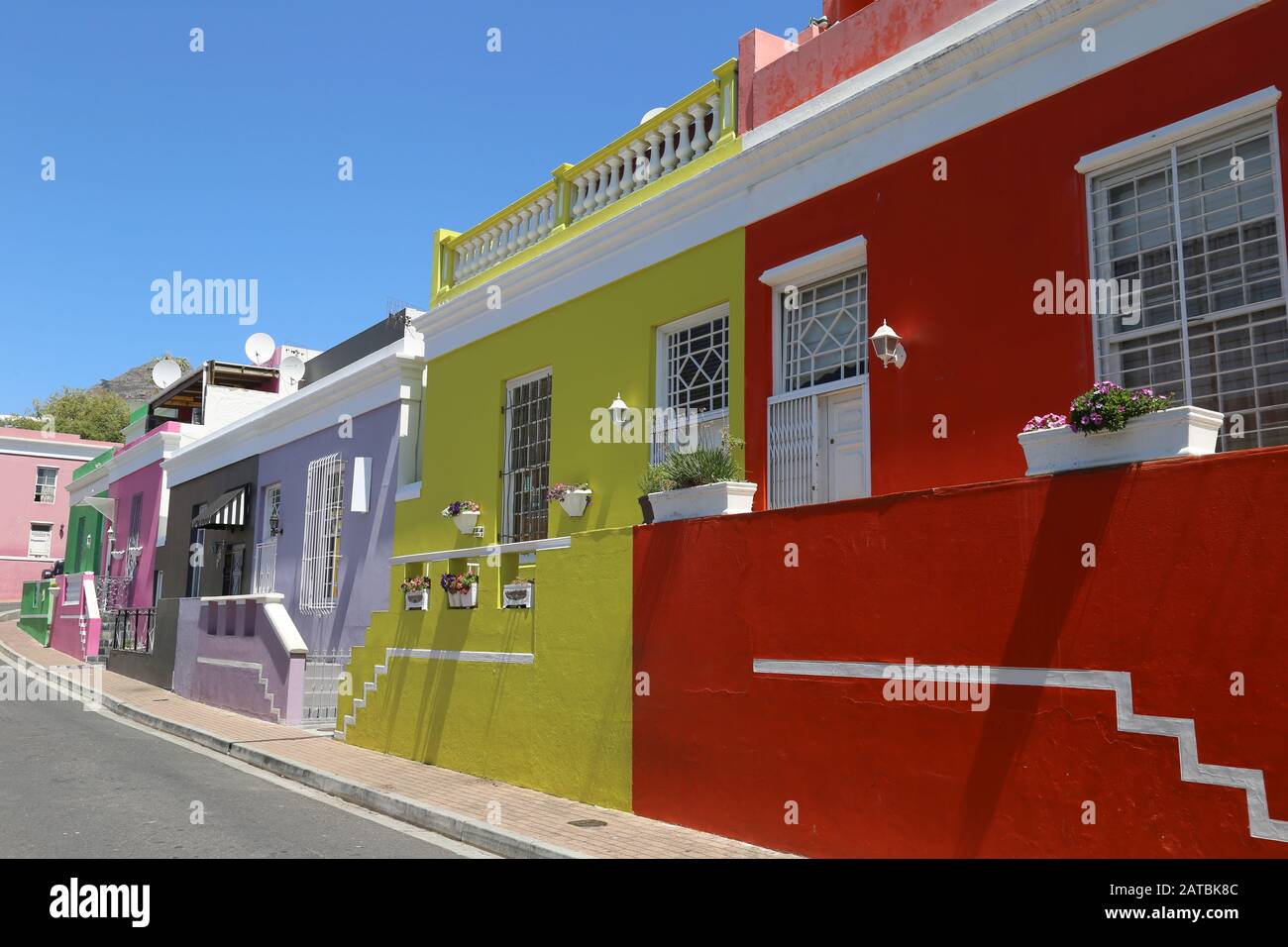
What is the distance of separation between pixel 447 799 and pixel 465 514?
148 inches

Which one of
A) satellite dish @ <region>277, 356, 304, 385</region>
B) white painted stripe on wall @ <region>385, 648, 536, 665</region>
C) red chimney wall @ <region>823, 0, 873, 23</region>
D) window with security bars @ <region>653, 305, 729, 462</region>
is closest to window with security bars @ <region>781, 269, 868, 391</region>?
window with security bars @ <region>653, 305, 729, 462</region>

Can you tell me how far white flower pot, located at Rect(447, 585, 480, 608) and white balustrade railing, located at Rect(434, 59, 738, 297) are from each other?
4082 mm

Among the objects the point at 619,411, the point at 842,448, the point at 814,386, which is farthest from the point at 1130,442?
the point at 619,411

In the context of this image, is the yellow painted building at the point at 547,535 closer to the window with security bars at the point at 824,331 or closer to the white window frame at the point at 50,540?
the window with security bars at the point at 824,331

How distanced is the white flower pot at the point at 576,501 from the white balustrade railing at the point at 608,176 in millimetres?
3093

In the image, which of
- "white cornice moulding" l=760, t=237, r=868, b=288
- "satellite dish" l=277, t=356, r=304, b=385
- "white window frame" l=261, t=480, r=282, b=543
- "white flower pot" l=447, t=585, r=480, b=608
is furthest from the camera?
"satellite dish" l=277, t=356, r=304, b=385

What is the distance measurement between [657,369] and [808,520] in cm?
315

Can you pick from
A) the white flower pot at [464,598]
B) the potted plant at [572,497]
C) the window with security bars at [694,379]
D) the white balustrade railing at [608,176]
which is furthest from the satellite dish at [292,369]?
the window with security bars at [694,379]

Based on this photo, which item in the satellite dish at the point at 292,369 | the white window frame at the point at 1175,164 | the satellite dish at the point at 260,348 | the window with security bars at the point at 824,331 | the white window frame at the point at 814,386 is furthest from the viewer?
the satellite dish at the point at 260,348

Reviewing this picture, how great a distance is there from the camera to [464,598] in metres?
11.2

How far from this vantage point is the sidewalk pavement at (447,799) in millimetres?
7621

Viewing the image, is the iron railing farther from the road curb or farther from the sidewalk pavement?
the sidewalk pavement

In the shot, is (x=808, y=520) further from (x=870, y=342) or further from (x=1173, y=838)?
(x=1173, y=838)

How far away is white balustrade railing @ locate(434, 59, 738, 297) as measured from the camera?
1014 cm
